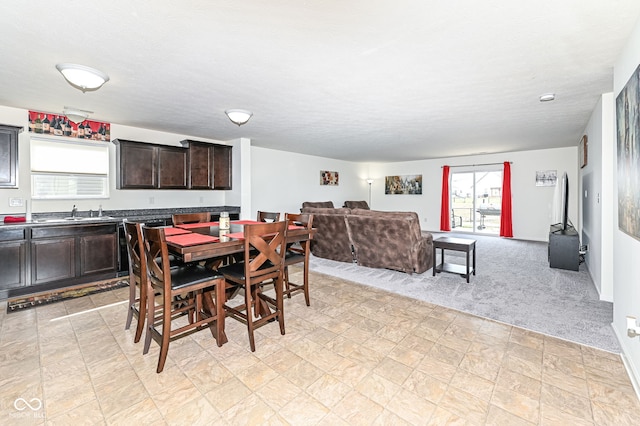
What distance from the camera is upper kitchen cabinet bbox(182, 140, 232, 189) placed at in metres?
5.36

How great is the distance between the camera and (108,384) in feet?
6.14

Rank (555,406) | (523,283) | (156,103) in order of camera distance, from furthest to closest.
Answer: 1. (523,283)
2. (156,103)
3. (555,406)

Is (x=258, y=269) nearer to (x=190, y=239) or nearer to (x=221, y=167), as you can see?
(x=190, y=239)

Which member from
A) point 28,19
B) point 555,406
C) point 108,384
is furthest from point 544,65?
point 108,384

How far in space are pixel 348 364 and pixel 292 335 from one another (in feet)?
2.06

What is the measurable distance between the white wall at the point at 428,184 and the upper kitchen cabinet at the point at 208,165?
0.98 metres

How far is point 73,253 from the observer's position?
12.5ft

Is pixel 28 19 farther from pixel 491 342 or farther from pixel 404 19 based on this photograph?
pixel 491 342

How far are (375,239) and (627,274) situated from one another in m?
2.75

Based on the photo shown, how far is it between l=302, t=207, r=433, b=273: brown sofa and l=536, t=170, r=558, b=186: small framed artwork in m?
4.85

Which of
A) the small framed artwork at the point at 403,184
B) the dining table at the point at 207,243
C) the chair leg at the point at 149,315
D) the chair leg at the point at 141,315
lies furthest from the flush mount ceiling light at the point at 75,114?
the small framed artwork at the point at 403,184

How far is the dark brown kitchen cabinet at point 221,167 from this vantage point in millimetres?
5715

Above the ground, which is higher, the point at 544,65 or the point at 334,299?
the point at 544,65

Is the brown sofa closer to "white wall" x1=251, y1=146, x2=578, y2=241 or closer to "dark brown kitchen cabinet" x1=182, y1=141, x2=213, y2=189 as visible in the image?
"dark brown kitchen cabinet" x1=182, y1=141, x2=213, y2=189
